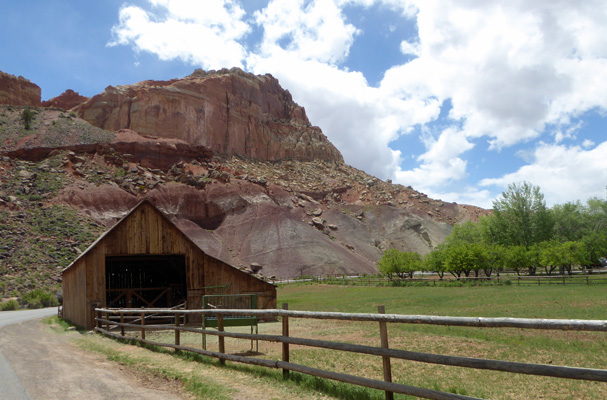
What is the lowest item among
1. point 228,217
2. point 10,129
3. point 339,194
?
point 228,217

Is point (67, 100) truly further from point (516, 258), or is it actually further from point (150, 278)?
point (516, 258)

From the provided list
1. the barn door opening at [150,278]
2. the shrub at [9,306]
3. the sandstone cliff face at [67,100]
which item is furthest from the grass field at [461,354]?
the sandstone cliff face at [67,100]

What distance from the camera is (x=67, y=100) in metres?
130

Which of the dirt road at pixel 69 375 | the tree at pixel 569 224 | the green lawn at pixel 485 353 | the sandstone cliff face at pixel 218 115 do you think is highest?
the sandstone cliff face at pixel 218 115

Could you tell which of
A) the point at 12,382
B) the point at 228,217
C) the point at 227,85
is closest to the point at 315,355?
the point at 12,382

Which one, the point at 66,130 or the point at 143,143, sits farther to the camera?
the point at 143,143

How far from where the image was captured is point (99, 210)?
69000 millimetres

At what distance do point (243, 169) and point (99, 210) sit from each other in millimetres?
44846

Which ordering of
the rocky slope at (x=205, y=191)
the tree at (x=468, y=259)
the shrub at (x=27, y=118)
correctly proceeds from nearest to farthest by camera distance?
the tree at (x=468, y=259)
the rocky slope at (x=205, y=191)
the shrub at (x=27, y=118)

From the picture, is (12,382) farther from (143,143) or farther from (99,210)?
(143,143)

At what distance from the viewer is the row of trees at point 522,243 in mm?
51406

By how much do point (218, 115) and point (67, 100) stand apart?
47.0 metres

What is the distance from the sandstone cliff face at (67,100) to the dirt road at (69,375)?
13133 centimetres

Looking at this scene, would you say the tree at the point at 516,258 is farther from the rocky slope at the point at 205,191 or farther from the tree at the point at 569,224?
the rocky slope at the point at 205,191
